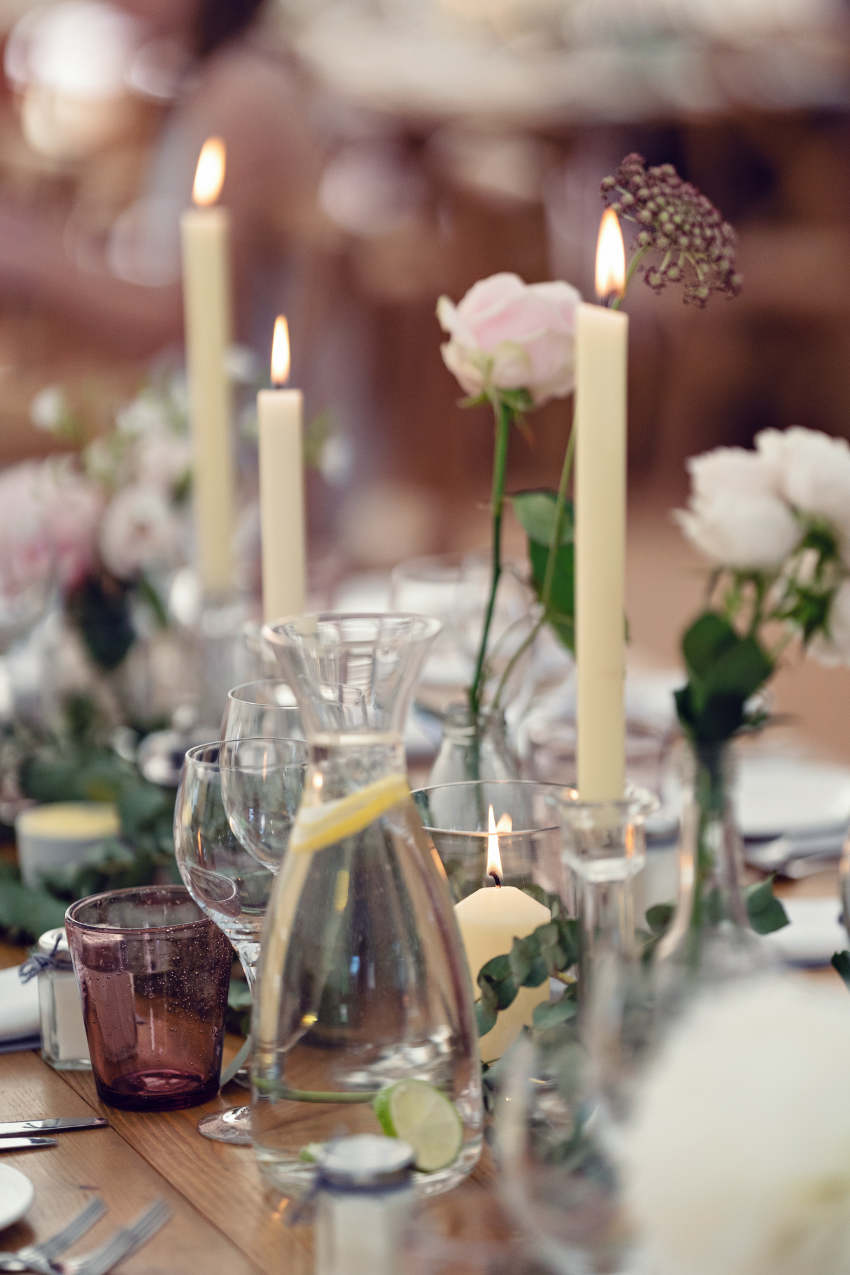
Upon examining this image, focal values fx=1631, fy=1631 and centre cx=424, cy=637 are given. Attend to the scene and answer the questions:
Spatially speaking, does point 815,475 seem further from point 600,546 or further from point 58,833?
point 58,833

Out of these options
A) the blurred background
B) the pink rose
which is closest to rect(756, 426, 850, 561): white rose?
the pink rose

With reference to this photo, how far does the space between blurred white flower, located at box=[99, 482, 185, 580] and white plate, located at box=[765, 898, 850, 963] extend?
2.00 ft

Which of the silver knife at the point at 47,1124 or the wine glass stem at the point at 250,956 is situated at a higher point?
the wine glass stem at the point at 250,956

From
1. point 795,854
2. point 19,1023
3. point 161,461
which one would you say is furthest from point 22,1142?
point 161,461

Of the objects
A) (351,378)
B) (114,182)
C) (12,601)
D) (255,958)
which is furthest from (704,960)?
(114,182)

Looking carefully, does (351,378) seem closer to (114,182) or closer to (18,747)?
(114,182)

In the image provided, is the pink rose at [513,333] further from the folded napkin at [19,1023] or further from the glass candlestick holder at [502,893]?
the folded napkin at [19,1023]

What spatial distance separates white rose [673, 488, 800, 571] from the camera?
74cm

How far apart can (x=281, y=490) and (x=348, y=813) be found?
1.01ft

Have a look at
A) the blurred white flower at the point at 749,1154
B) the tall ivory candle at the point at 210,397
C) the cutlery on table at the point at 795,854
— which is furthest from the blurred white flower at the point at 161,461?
the blurred white flower at the point at 749,1154

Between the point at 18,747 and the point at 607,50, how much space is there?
3.72 metres

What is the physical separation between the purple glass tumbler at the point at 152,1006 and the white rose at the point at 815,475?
12.7 inches

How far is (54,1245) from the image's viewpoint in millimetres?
550

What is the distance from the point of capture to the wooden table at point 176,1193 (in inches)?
21.6
